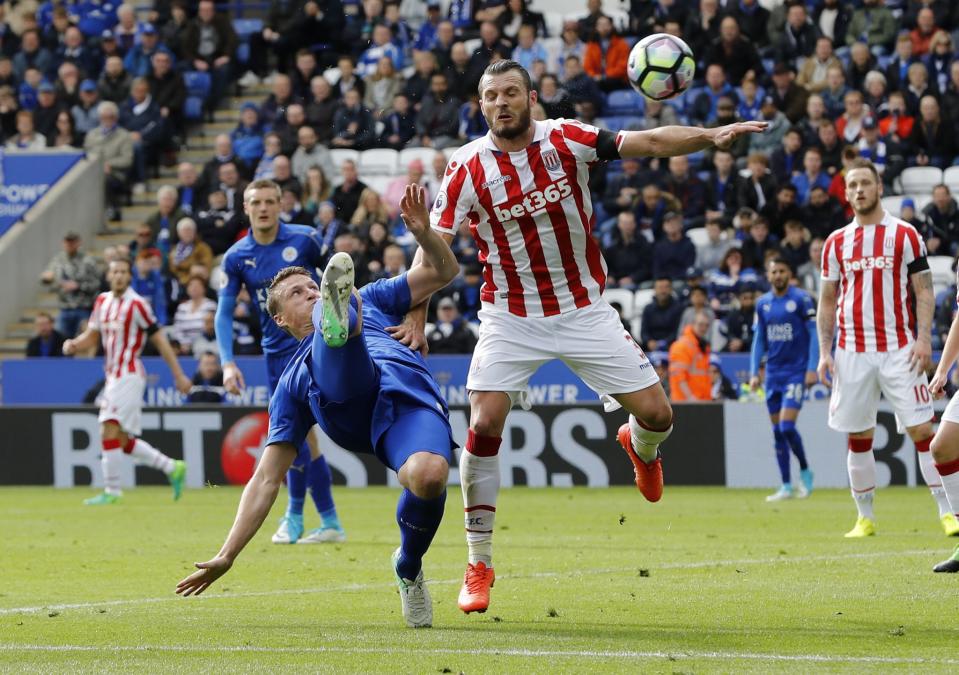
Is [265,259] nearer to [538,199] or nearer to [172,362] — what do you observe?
[538,199]

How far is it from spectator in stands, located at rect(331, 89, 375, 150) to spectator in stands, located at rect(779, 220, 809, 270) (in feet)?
22.0

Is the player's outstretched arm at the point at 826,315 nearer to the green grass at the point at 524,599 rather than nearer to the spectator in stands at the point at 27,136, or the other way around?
the green grass at the point at 524,599

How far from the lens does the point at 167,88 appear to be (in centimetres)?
2583

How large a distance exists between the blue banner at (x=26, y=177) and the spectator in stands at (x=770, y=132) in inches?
414

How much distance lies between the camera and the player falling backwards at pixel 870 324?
1118cm

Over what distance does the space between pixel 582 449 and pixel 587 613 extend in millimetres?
11111

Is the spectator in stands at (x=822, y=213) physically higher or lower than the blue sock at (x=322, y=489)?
higher

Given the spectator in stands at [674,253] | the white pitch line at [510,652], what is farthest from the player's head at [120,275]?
the white pitch line at [510,652]

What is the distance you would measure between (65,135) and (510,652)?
2134 centimetres

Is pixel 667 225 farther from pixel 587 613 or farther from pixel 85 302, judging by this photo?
pixel 587 613

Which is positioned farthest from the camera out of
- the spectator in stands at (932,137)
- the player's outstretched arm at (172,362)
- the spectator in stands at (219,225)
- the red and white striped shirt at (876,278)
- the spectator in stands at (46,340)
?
the spectator in stands at (219,225)

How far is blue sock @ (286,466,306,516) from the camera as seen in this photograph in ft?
39.4

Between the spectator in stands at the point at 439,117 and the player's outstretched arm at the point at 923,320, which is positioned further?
the spectator in stands at the point at 439,117

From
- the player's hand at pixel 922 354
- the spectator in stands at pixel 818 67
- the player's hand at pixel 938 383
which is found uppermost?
the spectator in stands at pixel 818 67
